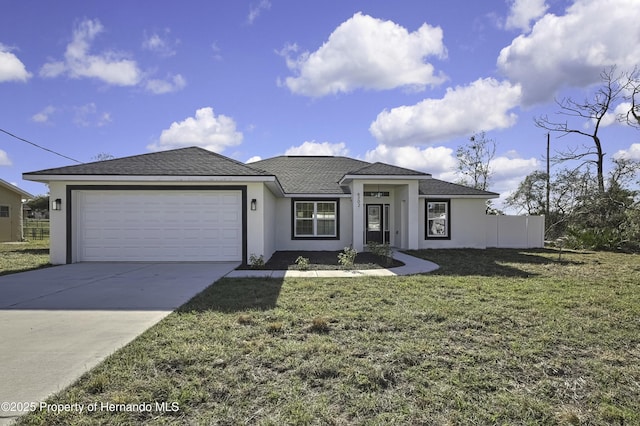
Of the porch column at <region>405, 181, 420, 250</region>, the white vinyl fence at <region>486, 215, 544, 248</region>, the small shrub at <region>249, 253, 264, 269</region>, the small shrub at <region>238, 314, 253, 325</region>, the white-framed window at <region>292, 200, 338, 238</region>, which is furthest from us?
→ the white vinyl fence at <region>486, 215, 544, 248</region>

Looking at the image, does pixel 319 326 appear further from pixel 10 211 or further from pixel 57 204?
pixel 10 211

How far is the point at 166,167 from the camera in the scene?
1204 cm

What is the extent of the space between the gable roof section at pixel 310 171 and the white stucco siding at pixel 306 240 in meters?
0.64

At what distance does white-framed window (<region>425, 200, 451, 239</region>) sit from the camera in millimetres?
17172

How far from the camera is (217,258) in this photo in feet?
39.6

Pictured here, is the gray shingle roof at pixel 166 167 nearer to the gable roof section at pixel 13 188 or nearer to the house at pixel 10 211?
the gable roof section at pixel 13 188

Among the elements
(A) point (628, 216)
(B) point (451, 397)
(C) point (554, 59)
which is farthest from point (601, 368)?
(C) point (554, 59)

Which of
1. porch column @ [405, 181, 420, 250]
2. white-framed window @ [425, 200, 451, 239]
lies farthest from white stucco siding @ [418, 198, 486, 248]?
porch column @ [405, 181, 420, 250]

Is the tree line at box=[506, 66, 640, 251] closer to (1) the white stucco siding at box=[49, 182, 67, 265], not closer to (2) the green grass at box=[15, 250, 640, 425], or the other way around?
(2) the green grass at box=[15, 250, 640, 425]

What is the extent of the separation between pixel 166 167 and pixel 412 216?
9.87 meters

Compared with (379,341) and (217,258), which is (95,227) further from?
(379,341)

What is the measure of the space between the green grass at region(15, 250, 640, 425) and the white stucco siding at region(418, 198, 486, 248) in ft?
32.9

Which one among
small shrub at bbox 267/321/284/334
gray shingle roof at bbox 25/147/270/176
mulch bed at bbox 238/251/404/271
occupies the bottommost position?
mulch bed at bbox 238/251/404/271

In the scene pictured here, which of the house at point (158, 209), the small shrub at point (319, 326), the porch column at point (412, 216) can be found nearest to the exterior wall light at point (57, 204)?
the house at point (158, 209)
